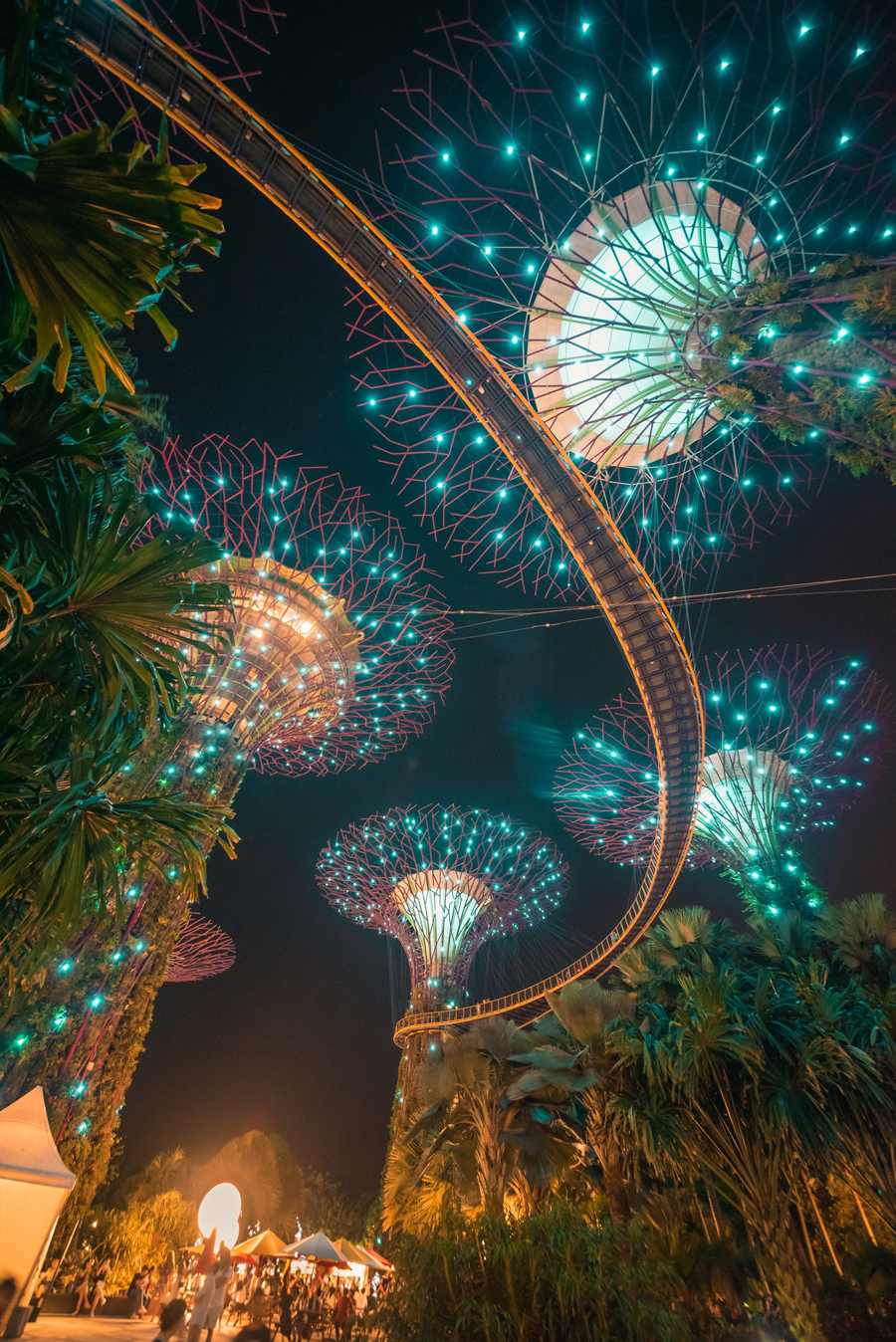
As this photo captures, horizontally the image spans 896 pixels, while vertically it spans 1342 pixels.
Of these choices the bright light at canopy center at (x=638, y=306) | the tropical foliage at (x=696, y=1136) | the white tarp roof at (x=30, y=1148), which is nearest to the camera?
the bright light at canopy center at (x=638, y=306)

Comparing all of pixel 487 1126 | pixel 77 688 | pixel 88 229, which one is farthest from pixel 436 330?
pixel 487 1126

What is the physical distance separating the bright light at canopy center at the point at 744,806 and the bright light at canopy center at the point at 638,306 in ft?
41.3

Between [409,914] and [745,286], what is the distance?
2337cm

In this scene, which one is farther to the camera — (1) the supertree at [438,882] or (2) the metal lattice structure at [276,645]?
(1) the supertree at [438,882]

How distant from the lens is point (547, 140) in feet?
22.7

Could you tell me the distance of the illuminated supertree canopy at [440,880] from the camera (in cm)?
2372

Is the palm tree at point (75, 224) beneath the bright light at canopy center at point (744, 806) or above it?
beneath

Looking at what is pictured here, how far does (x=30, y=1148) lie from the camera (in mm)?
7719

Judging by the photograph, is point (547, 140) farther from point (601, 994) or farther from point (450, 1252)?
point (601, 994)

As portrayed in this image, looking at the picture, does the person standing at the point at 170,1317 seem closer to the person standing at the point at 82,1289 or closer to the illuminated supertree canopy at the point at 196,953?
the person standing at the point at 82,1289

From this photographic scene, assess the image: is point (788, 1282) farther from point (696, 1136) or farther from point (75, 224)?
point (75, 224)

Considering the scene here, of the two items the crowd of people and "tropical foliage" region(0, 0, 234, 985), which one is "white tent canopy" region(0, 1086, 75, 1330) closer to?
the crowd of people

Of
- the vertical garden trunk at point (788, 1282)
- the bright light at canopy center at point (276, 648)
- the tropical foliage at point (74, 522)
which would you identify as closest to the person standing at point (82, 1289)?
the bright light at canopy center at point (276, 648)

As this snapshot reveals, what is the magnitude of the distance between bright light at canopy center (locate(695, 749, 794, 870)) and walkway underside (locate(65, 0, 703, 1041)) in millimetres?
1624
